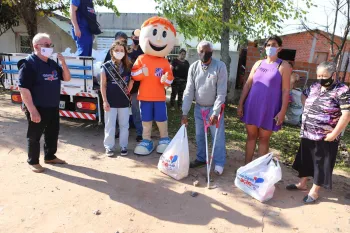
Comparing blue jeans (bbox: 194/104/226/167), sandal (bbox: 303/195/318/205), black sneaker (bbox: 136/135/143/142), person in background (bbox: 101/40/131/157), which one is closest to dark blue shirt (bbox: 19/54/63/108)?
person in background (bbox: 101/40/131/157)

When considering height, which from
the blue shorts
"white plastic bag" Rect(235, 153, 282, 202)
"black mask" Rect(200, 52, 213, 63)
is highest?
"black mask" Rect(200, 52, 213, 63)

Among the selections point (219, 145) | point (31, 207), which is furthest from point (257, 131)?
point (31, 207)

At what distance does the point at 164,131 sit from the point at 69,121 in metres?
2.70

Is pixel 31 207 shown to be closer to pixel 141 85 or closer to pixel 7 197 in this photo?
pixel 7 197

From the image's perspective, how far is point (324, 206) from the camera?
3.18 m

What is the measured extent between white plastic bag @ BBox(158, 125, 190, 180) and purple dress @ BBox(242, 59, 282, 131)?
93 cm

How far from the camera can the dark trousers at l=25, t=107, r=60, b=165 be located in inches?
140

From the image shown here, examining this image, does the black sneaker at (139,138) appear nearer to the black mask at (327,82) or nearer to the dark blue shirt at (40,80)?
the dark blue shirt at (40,80)

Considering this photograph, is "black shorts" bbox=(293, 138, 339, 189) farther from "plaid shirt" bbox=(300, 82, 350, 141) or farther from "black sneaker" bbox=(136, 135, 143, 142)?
"black sneaker" bbox=(136, 135, 143, 142)

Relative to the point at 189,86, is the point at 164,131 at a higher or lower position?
lower

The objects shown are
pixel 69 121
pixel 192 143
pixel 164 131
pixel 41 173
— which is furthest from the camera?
pixel 69 121

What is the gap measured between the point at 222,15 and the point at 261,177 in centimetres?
501

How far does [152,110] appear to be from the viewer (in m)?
4.38

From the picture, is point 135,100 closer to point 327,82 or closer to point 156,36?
point 156,36
